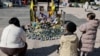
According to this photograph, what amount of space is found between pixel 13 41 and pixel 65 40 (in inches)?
52.5

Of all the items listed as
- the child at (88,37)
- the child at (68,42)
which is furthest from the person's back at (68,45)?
the child at (88,37)

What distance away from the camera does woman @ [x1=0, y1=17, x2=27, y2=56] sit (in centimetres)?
690

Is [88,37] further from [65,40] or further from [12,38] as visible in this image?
[12,38]

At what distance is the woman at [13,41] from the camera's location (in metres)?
6.90

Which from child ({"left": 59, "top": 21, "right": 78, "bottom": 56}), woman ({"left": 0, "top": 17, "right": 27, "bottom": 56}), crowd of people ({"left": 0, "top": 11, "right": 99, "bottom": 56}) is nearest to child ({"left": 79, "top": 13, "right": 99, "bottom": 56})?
crowd of people ({"left": 0, "top": 11, "right": 99, "bottom": 56})

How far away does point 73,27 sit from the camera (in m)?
6.51

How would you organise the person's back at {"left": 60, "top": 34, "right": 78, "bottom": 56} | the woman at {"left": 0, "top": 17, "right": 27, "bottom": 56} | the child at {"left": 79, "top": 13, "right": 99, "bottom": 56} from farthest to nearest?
the child at {"left": 79, "top": 13, "right": 99, "bottom": 56} < the woman at {"left": 0, "top": 17, "right": 27, "bottom": 56} < the person's back at {"left": 60, "top": 34, "right": 78, "bottom": 56}

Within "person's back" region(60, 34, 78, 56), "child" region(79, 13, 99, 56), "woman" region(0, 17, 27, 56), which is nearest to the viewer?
"person's back" region(60, 34, 78, 56)

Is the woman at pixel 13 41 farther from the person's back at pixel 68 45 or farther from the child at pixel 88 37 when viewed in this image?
the child at pixel 88 37

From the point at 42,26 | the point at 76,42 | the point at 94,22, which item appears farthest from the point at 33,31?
the point at 76,42

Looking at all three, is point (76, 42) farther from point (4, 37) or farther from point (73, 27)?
point (4, 37)

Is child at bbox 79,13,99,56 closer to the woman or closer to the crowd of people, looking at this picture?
the crowd of people

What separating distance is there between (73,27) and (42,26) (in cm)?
456

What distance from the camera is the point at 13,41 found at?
7.00 m
